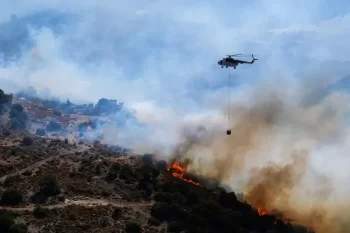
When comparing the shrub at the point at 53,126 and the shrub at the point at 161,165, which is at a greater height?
the shrub at the point at 53,126

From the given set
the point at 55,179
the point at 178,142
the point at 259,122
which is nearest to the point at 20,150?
the point at 55,179

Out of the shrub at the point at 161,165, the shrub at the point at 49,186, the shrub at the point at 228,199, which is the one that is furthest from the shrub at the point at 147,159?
the shrub at the point at 49,186

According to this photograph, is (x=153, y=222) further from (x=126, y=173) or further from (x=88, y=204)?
(x=126, y=173)

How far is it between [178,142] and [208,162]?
1753cm

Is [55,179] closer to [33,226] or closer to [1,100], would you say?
[33,226]

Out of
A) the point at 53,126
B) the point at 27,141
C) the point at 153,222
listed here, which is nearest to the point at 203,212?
the point at 153,222

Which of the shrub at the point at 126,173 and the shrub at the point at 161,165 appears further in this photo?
the shrub at the point at 161,165

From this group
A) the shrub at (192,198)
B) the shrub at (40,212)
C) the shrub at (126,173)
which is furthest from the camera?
the shrub at (126,173)

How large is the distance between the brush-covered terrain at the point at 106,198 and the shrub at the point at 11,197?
16 centimetres

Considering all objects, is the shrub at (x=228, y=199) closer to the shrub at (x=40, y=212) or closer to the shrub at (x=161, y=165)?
the shrub at (x=161, y=165)

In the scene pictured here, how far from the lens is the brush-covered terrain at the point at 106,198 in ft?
232

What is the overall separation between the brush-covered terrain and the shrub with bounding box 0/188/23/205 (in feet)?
0.54

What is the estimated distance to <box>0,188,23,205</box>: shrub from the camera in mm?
72938

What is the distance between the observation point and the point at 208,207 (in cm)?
8312
